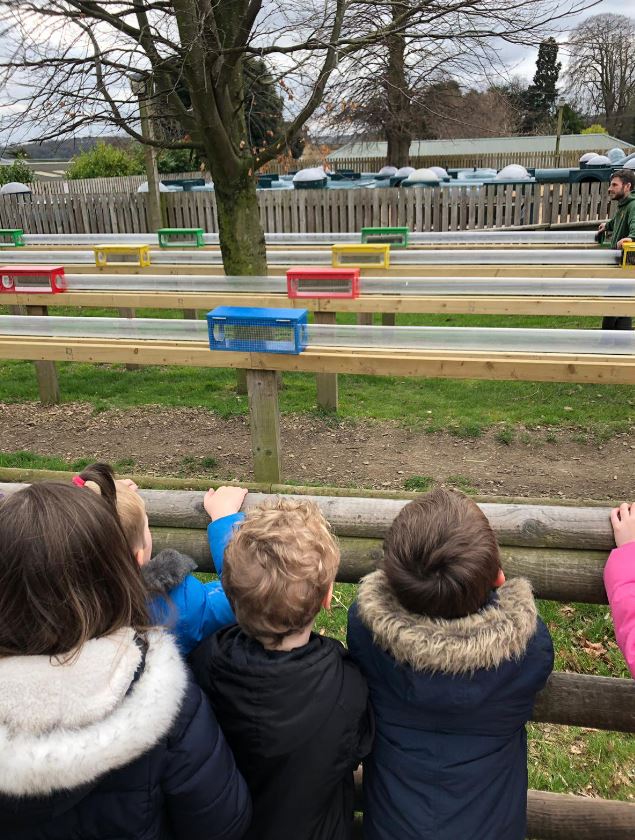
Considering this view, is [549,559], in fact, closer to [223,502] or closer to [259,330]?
[223,502]

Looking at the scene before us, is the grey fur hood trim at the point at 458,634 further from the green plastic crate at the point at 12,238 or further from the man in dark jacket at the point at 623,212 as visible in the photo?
Result: the green plastic crate at the point at 12,238

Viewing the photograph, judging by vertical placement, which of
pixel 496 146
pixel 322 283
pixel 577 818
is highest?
pixel 496 146

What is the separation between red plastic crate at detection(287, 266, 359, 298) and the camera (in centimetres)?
568

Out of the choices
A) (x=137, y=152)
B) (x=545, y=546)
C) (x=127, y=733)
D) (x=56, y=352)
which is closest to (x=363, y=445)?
(x=56, y=352)

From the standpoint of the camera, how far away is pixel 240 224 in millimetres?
6816

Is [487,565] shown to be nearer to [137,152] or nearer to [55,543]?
[55,543]

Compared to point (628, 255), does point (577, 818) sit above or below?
below

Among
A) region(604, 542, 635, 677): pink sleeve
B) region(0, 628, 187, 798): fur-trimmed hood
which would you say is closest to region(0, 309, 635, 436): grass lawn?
region(604, 542, 635, 677): pink sleeve

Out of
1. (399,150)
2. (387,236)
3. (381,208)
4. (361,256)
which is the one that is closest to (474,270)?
(361,256)

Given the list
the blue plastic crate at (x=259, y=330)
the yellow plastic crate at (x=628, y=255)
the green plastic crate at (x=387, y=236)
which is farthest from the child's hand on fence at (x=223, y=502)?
the green plastic crate at (x=387, y=236)

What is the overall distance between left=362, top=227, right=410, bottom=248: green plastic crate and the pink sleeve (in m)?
7.15

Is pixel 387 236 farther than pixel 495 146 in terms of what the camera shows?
No

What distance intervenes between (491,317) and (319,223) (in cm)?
645

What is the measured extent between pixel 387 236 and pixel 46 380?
4.39m
